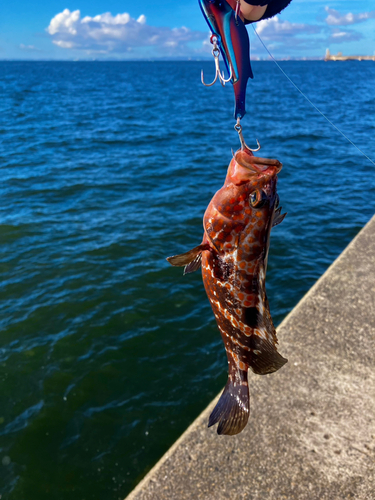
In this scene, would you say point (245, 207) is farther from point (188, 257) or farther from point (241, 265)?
point (188, 257)

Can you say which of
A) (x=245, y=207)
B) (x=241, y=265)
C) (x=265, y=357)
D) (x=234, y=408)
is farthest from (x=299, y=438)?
(x=245, y=207)

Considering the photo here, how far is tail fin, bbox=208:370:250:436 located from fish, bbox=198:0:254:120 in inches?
68.1

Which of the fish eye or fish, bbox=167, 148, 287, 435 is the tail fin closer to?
fish, bbox=167, 148, 287, 435

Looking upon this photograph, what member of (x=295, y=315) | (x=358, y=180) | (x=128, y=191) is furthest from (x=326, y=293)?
(x=358, y=180)

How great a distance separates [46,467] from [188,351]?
3.83m

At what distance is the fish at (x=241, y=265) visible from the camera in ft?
7.86

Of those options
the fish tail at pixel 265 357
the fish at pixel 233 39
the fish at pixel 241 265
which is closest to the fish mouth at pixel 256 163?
the fish at pixel 241 265

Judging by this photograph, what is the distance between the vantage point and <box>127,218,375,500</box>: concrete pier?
5039 millimetres

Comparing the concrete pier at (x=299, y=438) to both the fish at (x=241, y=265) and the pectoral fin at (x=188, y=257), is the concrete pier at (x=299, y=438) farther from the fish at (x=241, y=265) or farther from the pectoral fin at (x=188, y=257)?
the pectoral fin at (x=188, y=257)

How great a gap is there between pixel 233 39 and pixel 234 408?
92.0 inches

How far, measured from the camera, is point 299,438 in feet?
18.3

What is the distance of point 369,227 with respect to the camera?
11164 mm

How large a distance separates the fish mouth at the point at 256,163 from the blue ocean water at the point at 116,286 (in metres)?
6.53

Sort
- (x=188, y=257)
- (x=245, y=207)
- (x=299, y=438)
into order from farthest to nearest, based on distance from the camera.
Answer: (x=299, y=438) < (x=188, y=257) < (x=245, y=207)
